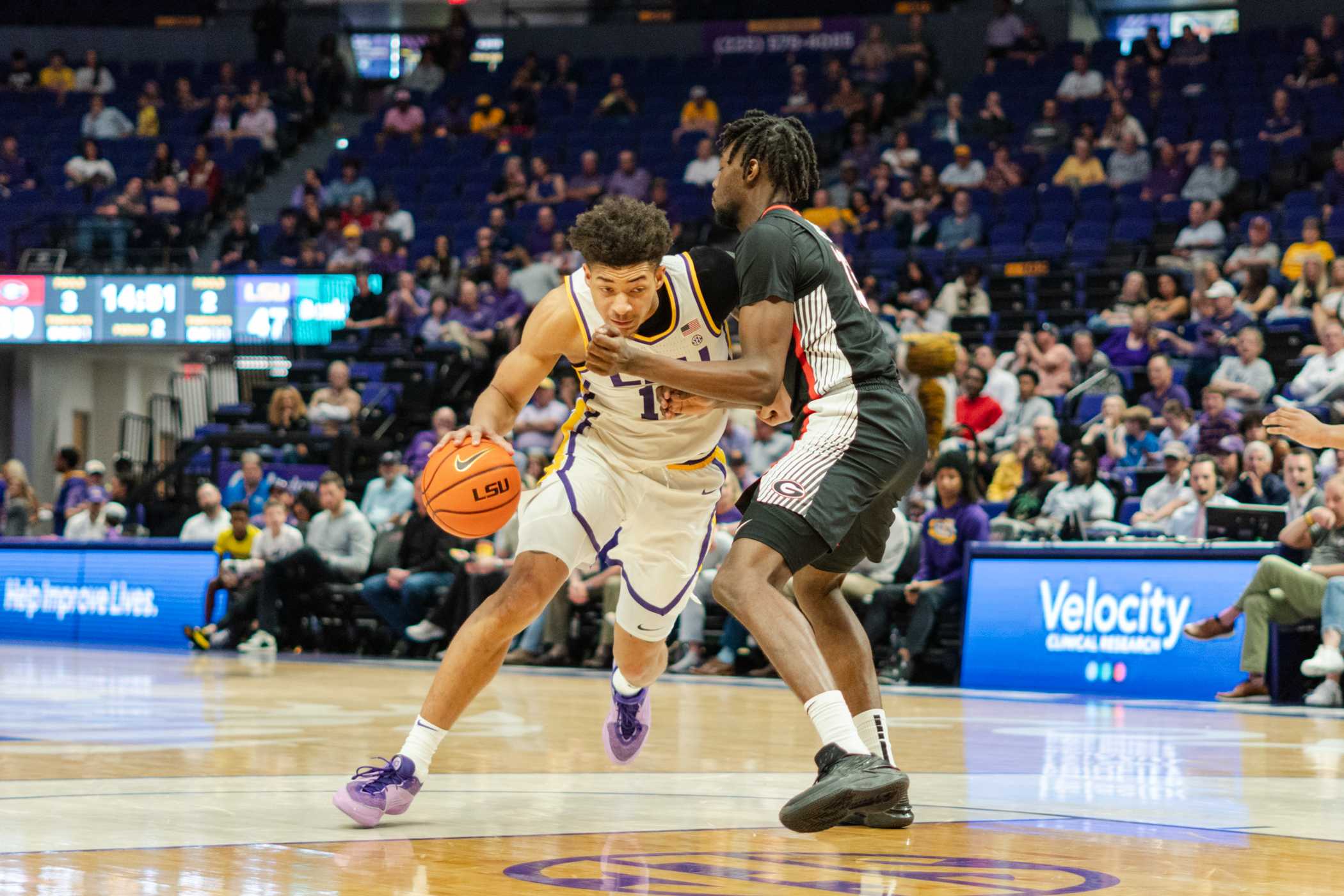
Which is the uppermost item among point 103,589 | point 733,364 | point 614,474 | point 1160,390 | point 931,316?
point 931,316

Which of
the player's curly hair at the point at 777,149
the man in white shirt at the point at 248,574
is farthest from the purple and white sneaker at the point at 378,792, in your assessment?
the man in white shirt at the point at 248,574

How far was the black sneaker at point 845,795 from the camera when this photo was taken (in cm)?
361

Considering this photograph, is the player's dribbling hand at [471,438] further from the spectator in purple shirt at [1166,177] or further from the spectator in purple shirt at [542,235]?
the spectator in purple shirt at [542,235]

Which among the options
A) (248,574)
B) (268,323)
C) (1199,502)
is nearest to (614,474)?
(1199,502)

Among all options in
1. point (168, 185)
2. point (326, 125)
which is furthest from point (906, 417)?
point (326, 125)

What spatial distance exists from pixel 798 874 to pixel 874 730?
1075 mm

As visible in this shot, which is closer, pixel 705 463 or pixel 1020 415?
pixel 705 463

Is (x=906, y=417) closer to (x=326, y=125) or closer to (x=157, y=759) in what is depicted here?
(x=157, y=759)

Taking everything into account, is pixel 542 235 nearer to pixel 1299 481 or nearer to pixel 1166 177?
pixel 1166 177

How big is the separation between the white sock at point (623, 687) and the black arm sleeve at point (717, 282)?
1.20 meters

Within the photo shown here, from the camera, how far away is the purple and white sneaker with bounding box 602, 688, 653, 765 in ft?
16.8

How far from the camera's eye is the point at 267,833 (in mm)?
3834

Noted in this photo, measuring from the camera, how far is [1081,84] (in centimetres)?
1825

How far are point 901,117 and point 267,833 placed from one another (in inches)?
680
